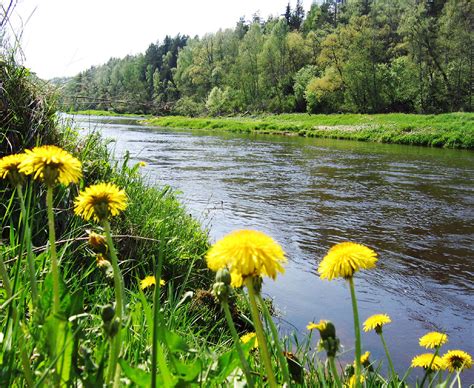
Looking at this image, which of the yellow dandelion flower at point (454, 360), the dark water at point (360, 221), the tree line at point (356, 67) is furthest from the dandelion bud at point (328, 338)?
the tree line at point (356, 67)

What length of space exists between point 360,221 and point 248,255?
28.9 ft

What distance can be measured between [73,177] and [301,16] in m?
104

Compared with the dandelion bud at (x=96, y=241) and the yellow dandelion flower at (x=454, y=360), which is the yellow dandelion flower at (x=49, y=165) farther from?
the yellow dandelion flower at (x=454, y=360)

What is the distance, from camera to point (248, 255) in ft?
2.55

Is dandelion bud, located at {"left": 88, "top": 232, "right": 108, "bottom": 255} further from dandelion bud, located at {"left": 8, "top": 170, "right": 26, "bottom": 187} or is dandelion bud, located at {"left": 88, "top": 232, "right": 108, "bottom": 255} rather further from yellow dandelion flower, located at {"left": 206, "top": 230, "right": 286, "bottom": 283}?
yellow dandelion flower, located at {"left": 206, "top": 230, "right": 286, "bottom": 283}

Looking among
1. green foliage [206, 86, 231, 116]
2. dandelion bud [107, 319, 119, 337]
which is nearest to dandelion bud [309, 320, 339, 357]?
dandelion bud [107, 319, 119, 337]

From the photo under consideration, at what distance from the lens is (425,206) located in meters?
10.6

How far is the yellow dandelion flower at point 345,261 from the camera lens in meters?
1.04

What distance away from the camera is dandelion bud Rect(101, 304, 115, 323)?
736 mm

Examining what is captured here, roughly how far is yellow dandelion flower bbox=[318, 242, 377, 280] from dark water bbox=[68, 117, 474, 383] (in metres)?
3.33

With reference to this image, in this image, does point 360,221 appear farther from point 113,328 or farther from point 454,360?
point 113,328

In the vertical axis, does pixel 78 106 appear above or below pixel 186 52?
below

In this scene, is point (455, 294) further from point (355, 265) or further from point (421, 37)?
point (421, 37)

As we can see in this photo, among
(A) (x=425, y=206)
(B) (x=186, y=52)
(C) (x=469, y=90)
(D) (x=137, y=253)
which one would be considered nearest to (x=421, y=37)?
(C) (x=469, y=90)
